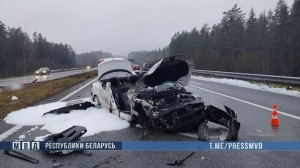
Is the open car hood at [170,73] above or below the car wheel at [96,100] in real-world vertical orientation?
above

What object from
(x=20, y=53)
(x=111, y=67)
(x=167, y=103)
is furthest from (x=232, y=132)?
(x=20, y=53)

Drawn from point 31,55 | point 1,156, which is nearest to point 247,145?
point 1,156

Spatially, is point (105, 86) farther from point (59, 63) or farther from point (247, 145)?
point (59, 63)

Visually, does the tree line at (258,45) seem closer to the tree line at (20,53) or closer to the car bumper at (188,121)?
the car bumper at (188,121)

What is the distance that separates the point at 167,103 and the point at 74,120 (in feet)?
8.73

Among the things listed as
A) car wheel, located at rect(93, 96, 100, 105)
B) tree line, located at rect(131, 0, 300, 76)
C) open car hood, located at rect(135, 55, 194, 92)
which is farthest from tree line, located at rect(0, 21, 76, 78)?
open car hood, located at rect(135, 55, 194, 92)

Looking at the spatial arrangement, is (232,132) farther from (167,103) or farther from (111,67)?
(111,67)

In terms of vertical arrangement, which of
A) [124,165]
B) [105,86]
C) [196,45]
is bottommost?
[124,165]

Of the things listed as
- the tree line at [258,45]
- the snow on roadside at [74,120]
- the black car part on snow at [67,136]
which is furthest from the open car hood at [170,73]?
the tree line at [258,45]

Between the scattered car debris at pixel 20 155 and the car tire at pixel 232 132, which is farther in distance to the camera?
the car tire at pixel 232 132

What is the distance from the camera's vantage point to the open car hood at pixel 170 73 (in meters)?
6.61

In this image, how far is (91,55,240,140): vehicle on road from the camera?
596 cm

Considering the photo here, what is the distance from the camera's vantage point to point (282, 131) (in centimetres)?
634

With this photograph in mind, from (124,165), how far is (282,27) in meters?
49.1
